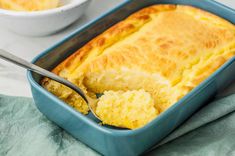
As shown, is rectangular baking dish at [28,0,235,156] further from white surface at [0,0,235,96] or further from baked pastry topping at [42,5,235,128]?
white surface at [0,0,235,96]

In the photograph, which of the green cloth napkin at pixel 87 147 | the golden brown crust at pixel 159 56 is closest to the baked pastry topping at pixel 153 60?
the golden brown crust at pixel 159 56

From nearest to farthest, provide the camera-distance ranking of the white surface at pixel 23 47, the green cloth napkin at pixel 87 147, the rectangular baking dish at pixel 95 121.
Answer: the rectangular baking dish at pixel 95 121
the green cloth napkin at pixel 87 147
the white surface at pixel 23 47

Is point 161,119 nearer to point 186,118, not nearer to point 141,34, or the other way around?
point 186,118

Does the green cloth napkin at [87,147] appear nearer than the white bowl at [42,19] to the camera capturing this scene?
Yes

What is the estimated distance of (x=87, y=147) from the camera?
6.08ft

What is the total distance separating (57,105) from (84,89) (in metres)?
0.21

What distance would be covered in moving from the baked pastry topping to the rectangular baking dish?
4 centimetres

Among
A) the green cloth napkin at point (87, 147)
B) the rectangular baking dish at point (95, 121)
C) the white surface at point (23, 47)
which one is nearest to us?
the rectangular baking dish at point (95, 121)

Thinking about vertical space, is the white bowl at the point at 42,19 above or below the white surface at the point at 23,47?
above

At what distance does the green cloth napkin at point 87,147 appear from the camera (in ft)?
6.02

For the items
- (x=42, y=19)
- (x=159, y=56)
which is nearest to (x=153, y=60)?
(x=159, y=56)

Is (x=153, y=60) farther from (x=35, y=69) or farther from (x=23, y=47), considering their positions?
(x=23, y=47)

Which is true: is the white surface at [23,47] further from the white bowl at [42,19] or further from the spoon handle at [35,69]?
the spoon handle at [35,69]

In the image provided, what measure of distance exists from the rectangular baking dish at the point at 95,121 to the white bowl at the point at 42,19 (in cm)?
16
